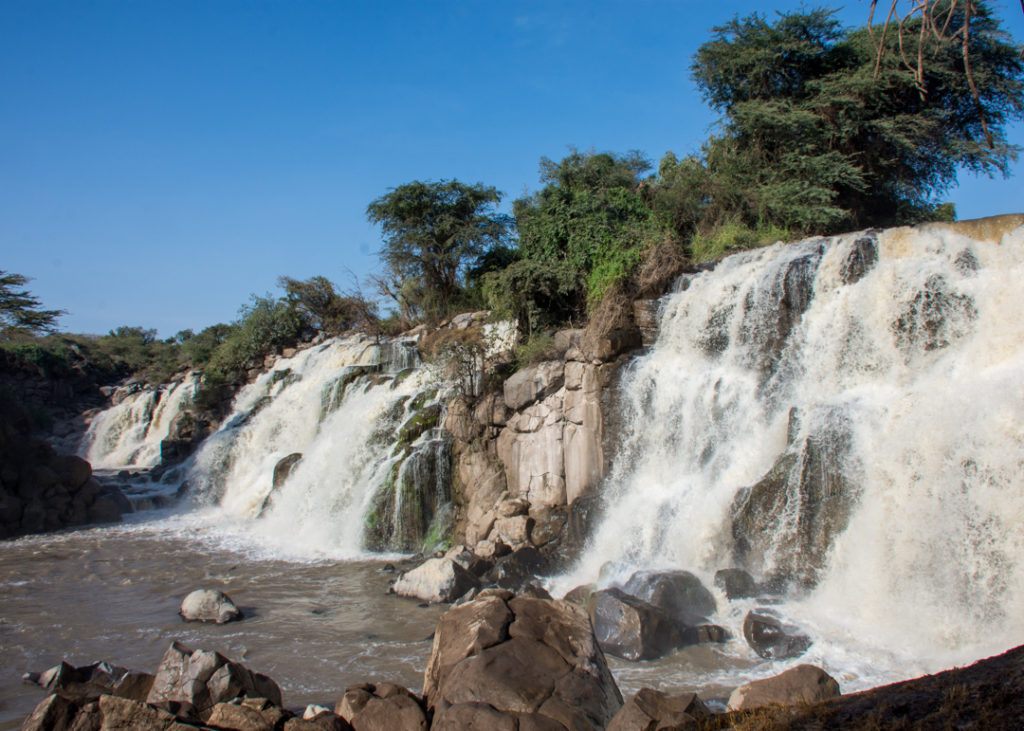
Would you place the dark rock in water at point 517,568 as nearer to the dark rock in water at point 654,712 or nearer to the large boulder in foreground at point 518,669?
the large boulder in foreground at point 518,669

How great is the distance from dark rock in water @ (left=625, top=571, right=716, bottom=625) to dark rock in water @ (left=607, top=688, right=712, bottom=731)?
12.2ft

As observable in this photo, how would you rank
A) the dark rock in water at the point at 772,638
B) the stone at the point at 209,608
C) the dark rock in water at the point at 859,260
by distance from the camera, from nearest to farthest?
the dark rock in water at the point at 772,638 < the stone at the point at 209,608 < the dark rock in water at the point at 859,260

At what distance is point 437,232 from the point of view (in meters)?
21.4

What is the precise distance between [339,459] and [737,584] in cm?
980

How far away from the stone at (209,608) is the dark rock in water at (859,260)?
10.6m

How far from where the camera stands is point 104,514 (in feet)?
53.4

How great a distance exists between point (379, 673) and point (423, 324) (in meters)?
15.8

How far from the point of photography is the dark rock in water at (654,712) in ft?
13.8

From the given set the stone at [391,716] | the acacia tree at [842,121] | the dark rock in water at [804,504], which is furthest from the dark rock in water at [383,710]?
the acacia tree at [842,121]

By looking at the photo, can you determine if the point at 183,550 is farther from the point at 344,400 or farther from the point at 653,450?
the point at 653,450

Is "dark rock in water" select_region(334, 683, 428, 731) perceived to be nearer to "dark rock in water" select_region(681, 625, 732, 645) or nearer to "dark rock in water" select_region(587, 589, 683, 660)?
"dark rock in water" select_region(587, 589, 683, 660)

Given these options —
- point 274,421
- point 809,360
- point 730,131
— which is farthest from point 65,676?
point 730,131

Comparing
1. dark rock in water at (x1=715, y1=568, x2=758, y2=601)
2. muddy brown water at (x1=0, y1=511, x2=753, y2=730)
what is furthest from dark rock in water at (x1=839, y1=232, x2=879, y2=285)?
muddy brown water at (x1=0, y1=511, x2=753, y2=730)

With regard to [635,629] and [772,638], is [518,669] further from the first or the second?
[772,638]
